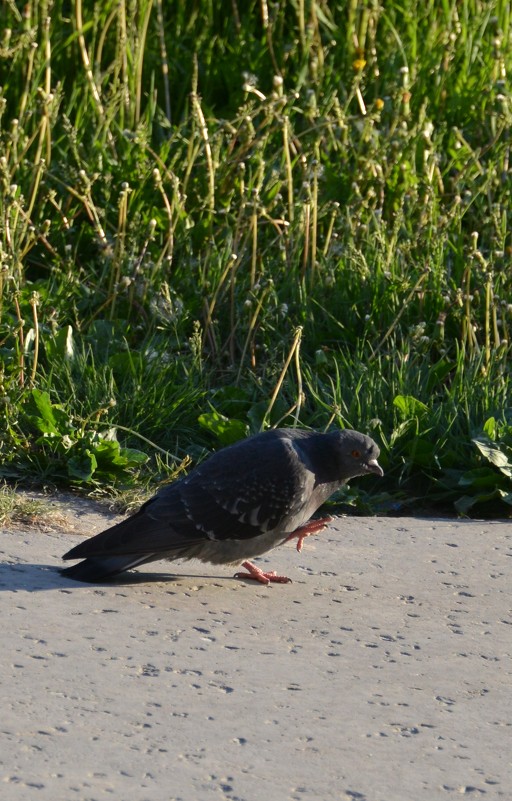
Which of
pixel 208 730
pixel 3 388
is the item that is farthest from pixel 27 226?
pixel 208 730

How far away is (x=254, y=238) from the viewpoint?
5.91 meters

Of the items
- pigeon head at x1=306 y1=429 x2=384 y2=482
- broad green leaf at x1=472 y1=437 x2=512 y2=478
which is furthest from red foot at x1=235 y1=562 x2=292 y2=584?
broad green leaf at x1=472 y1=437 x2=512 y2=478

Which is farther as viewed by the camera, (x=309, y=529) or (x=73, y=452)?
(x=73, y=452)

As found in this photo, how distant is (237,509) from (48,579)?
63 cm

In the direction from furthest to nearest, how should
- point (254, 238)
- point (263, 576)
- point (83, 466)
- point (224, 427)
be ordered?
point (254, 238)
point (224, 427)
point (83, 466)
point (263, 576)

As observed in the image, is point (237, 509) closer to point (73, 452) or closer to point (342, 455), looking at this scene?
point (342, 455)

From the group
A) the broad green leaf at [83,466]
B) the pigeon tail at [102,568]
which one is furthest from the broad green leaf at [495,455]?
the pigeon tail at [102,568]

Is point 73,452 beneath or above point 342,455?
beneath

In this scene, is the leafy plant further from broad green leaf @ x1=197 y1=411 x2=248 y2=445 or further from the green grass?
broad green leaf @ x1=197 y1=411 x2=248 y2=445

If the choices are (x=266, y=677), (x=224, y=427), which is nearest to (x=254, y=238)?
(x=224, y=427)

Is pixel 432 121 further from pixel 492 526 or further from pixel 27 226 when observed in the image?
pixel 492 526

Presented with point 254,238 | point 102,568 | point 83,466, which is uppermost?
point 254,238

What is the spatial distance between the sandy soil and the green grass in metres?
0.80

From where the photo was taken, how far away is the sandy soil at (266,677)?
9.00 feet
